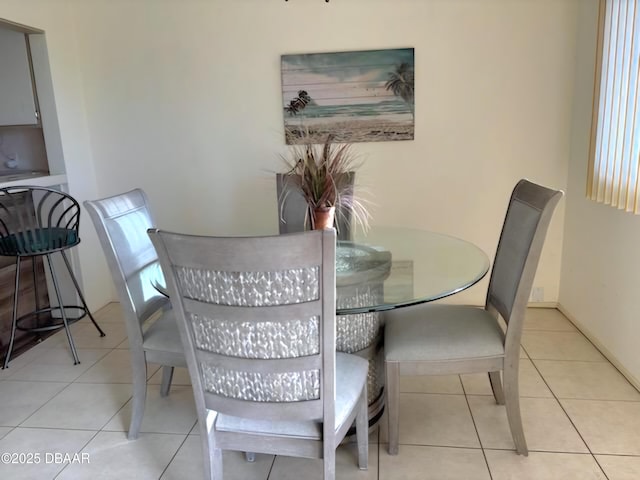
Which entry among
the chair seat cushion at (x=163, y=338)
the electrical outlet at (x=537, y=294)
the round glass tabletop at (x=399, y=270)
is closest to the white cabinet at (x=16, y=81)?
the round glass tabletop at (x=399, y=270)

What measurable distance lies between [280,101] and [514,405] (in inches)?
92.1

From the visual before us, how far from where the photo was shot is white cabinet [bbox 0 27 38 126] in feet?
10.2

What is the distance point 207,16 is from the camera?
3.21 meters

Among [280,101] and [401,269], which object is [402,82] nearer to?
[280,101]

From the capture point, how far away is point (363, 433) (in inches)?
69.9

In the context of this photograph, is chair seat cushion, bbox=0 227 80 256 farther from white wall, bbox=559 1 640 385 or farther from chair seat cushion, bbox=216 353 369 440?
white wall, bbox=559 1 640 385

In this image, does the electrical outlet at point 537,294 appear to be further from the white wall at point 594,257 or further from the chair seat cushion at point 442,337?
the chair seat cushion at point 442,337

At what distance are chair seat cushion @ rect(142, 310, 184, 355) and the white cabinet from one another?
207 centimetres

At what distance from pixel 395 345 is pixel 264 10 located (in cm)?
241

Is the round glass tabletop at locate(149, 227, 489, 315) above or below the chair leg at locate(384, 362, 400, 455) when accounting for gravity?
above

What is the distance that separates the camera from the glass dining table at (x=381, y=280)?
1.64m

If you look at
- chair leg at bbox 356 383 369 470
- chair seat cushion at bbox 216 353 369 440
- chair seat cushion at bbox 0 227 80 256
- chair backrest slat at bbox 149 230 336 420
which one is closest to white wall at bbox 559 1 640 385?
chair leg at bbox 356 383 369 470

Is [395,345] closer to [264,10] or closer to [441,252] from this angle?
[441,252]

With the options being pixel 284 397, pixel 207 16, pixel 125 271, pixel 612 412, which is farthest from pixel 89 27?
pixel 612 412
